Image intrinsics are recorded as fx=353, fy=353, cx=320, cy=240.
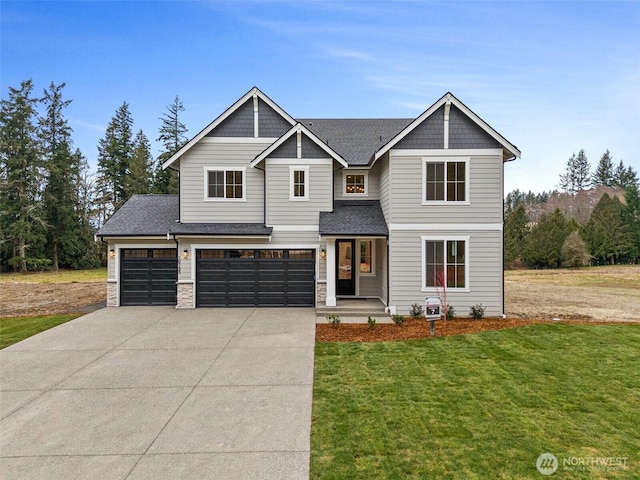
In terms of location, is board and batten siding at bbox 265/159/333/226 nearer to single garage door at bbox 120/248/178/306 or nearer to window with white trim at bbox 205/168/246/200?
window with white trim at bbox 205/168/246/200

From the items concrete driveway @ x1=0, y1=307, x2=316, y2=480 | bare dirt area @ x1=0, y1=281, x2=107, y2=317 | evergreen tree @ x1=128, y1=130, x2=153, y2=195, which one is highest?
evergreen tree @ x1=128, y1=130, x2=153, y2=195

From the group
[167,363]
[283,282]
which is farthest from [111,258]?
[167,363]

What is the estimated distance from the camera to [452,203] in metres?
12.1

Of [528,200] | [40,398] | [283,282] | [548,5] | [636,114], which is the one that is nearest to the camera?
[40,398]

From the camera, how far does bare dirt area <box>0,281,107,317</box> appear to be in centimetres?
1374

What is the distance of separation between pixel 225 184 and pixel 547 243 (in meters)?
36.4

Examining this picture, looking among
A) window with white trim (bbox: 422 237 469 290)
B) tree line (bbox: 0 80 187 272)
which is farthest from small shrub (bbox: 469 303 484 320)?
tree line (bbox: 0 80 187 272)

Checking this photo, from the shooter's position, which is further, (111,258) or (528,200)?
(528,200)

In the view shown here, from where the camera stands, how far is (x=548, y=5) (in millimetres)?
14508

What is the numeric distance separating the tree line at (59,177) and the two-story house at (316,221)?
25337 millimetres

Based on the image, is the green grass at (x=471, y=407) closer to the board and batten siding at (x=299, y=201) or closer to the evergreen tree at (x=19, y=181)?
the board and batten siding at (x=299, y=201)

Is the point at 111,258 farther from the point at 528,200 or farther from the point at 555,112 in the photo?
the point at 528,200

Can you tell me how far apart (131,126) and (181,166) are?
3623 cm

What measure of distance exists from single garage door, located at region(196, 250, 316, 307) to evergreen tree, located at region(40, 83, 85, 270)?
2877cm
